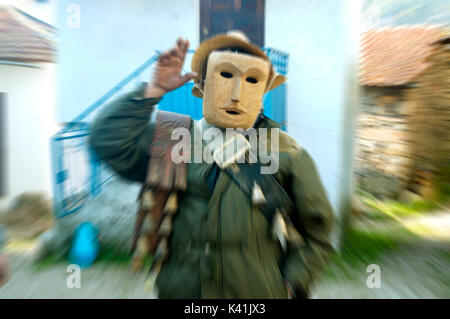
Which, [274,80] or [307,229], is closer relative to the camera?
[307,229]

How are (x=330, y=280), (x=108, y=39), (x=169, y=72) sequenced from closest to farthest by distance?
(x=169, y=72), (x=108, y=39), (x=330, y=280)

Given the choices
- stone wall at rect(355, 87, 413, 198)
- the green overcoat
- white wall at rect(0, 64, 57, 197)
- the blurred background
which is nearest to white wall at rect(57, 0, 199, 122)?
the blurred background

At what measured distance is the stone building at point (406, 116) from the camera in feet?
8.44

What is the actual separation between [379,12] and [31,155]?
3031mm

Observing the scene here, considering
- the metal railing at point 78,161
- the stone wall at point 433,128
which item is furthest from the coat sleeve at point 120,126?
the stone wall at point 433,128

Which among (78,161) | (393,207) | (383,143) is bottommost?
(393,207)

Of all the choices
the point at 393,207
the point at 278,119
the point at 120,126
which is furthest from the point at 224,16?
the point at 393,207

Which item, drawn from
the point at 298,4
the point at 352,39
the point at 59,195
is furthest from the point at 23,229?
the point at 352,39

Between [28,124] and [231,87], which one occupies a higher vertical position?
[231,87]

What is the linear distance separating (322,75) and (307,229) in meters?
1.37

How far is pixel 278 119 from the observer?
2.17 m

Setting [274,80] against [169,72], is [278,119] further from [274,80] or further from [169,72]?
[169,72]

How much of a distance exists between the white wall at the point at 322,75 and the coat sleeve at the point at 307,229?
0.98m

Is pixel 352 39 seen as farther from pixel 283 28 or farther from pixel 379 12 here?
pixel 283 28
